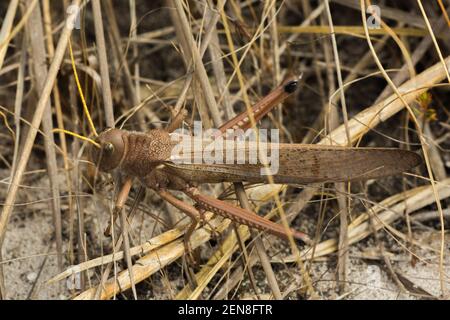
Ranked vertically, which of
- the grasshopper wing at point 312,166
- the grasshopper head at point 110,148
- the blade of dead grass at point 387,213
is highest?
the grasshopper head at point 110,148

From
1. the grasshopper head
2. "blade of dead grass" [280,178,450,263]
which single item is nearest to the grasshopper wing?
the grasshopper head

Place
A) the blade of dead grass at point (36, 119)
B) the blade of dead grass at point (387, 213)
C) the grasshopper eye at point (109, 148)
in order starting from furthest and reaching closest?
1. the blade of dead grass at point (387, 213)
2. the grasshopper eye at point (109, 148)
3. the blade of dead grass at point (36, 119)

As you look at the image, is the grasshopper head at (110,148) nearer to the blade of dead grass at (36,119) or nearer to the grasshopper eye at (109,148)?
the grasshopper eye at (109,148)

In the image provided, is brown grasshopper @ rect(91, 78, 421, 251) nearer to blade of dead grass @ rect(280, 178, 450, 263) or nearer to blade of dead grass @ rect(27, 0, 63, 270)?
blade of dead grass @ rect(27, 0, 63, 270)

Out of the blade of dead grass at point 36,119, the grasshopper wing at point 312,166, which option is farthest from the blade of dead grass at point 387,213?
the blade of dead grass at point 36,119

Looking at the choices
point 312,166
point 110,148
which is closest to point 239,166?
point 312,166

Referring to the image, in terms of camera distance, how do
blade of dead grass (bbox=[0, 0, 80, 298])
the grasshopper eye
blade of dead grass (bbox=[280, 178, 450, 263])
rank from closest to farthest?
blade of dead grass (bbox=[0, 0, 80, 298])
the grasshopper eye
blade of dead grass (bbox=[280, 178, 450, 263])

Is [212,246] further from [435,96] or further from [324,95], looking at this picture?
[435,96]

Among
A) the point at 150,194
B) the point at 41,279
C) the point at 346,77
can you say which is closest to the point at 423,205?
the point at 346,77
